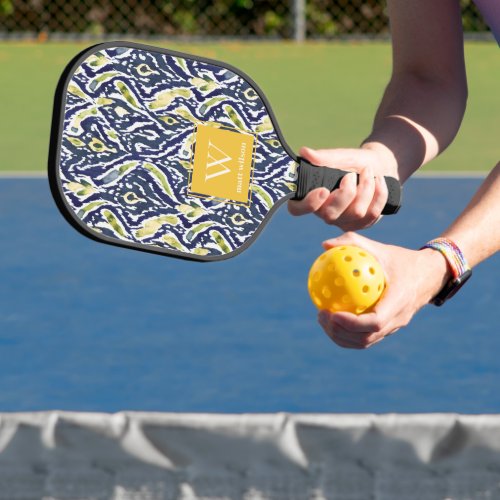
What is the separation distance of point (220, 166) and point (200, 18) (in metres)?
10.5

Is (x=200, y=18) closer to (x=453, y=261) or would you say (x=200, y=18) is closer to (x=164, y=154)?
(x=164, y=154)

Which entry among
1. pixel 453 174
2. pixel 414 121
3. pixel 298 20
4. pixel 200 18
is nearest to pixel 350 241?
pixel 414 121

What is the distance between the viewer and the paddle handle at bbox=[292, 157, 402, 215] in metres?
2.31

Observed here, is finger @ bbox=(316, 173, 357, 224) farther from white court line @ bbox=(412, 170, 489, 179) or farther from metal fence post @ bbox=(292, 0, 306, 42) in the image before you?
metal fence post @ bbox=(292, 0, 306, 42)

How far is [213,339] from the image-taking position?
4629 millimetres

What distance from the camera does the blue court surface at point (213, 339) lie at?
407cm

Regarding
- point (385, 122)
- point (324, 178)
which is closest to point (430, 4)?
point (385, 122)

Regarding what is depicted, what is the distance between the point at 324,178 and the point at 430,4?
1.39 ft

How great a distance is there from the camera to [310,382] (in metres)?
4.21

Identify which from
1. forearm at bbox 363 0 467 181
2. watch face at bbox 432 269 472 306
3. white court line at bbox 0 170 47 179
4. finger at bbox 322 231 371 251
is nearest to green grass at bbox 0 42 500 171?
white court line at bbox 0 170 47 179

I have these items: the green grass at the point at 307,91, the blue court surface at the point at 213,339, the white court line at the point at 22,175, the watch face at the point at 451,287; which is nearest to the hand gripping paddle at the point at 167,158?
the watch face at the point at 451,287

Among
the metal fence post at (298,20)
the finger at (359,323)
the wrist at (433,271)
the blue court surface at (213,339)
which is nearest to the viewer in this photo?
the finger at (359,323)

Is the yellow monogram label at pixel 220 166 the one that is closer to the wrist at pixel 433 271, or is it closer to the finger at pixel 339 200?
the finger at pixel 339 200

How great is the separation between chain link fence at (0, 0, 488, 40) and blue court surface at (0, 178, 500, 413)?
265 inches
